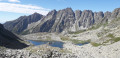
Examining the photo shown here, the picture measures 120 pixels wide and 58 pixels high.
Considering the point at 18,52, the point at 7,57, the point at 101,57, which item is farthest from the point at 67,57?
the point at 101,57

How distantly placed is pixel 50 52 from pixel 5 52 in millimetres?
13846

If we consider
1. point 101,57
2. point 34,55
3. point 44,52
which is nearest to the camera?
point 34,55

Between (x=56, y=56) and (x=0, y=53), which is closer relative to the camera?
(x=0, y=53)

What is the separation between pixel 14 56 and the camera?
4316 centimetres

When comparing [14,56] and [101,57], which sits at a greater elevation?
[14,56]

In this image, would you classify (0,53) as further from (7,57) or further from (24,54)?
(24,54)

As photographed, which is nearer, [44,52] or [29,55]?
[29,55]

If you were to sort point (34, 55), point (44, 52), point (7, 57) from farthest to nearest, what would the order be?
point (44, 52), point (34, 55), point (7, 57)

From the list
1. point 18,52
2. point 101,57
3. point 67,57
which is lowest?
point 101,57

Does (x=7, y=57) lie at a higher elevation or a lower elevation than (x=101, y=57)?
higher

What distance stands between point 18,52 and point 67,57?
53.8 ft

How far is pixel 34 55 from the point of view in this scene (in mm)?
45031

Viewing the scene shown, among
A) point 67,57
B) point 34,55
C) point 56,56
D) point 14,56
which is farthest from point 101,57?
point 14,56

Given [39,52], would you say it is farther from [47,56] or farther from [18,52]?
[18,52]
